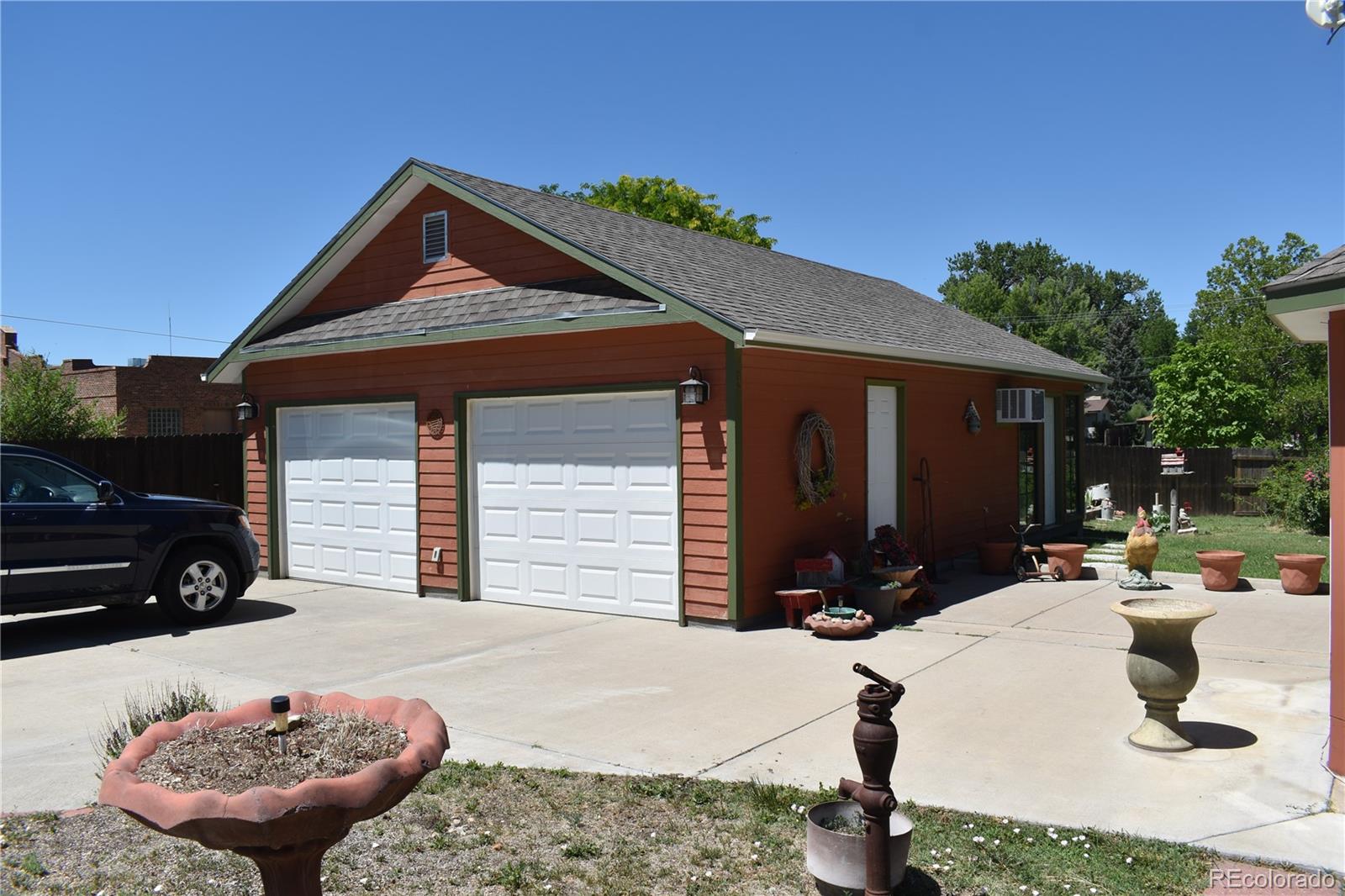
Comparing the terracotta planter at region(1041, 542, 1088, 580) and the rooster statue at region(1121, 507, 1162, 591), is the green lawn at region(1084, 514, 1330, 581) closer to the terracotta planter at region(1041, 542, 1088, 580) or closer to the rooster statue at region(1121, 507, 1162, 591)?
the terracotta planter at region(1041, 542, 1088, 580)

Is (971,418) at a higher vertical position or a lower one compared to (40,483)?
higher

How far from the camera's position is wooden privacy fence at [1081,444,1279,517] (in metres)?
20.6

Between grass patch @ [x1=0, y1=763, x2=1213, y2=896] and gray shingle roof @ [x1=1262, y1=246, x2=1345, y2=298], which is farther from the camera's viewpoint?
gray shingle roof @ [x1=1262, y1=246, x2=1345, y2=298]

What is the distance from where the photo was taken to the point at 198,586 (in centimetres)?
991

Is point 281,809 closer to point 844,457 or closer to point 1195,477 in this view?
point 844,457

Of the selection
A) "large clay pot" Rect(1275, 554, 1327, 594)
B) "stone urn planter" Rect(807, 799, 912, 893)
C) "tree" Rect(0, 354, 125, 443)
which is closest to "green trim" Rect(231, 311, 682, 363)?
"stone urn planter" Rect(807, 799, 912, 893)

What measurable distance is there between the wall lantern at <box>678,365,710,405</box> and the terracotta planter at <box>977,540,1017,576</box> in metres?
5.25

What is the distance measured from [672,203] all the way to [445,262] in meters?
21.8

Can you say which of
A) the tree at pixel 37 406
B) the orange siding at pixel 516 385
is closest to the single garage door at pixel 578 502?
the orange siding at pixel 516 385

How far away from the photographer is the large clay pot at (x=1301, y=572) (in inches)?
407

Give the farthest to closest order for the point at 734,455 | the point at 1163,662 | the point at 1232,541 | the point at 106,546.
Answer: the point at 1232,541 → the point at 106,546 → the point at 734,455 → the point at 1163,662

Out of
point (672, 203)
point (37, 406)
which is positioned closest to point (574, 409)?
point (37, 406)

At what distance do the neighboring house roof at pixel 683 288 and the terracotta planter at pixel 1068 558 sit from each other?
2505mm

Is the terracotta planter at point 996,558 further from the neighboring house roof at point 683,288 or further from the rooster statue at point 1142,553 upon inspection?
the neighboring house roof at point 683,288
